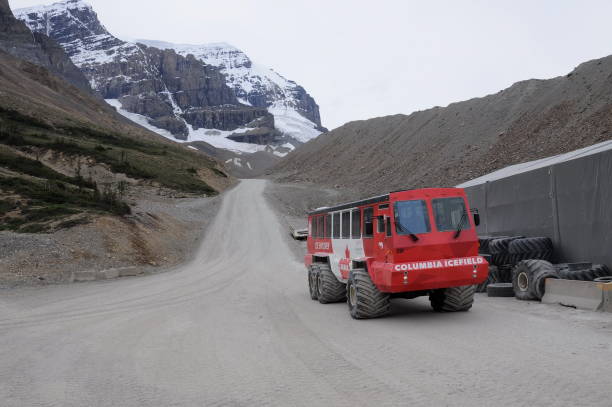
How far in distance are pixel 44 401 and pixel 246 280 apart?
16477 mm

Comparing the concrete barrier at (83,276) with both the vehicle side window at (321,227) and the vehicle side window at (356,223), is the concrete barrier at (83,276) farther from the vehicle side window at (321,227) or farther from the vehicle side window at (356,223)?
the vehicle side window at (356,223)

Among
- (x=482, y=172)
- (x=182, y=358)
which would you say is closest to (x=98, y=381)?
(x=182, y=358)

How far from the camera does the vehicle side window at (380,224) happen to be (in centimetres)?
1094

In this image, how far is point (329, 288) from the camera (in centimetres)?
1427

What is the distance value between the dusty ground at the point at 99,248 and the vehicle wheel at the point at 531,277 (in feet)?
63.0

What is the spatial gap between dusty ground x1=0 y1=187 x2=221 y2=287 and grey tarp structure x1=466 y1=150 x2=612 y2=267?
62.1ft

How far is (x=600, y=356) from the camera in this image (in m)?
6.93

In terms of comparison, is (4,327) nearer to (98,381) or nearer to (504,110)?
(98,381)

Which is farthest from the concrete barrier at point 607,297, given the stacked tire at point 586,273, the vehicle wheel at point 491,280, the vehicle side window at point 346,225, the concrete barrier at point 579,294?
the vehicle side window at point 346,225

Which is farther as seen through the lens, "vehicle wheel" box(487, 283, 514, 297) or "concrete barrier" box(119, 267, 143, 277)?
"concrete barrier" box(119, 267, 143, 277)

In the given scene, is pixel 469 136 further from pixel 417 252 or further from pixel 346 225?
pixel 417 252

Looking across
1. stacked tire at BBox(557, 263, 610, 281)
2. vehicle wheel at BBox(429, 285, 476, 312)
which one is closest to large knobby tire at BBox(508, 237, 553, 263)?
stacked tire at BBox(557, 263, 610, 281)

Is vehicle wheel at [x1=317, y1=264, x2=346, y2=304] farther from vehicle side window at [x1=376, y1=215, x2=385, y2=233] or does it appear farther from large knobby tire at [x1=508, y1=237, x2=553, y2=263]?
large knobby tire at [x1=508, y1=237, x2=553, y2=263]

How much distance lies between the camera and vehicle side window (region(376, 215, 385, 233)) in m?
10.9
